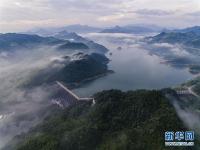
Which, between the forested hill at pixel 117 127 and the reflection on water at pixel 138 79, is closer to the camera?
the forested hill at pixel 117 127

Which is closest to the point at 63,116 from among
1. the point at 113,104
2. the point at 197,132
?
A: the point at 113,104

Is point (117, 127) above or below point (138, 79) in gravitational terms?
above

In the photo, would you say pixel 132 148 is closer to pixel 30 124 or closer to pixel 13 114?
pixel 30 124

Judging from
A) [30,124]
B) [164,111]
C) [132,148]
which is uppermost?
[164,111]

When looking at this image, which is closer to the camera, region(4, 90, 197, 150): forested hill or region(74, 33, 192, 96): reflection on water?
region(4, 90, 197, 150): forested hill

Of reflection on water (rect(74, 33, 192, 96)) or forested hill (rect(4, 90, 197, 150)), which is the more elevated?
forested hill (rect(4, 90, 197, 150))

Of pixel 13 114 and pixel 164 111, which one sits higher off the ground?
pixel 164 111

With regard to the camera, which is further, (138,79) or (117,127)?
(138,79)

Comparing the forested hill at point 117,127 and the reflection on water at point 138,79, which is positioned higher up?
the forested hill at point 117,127
